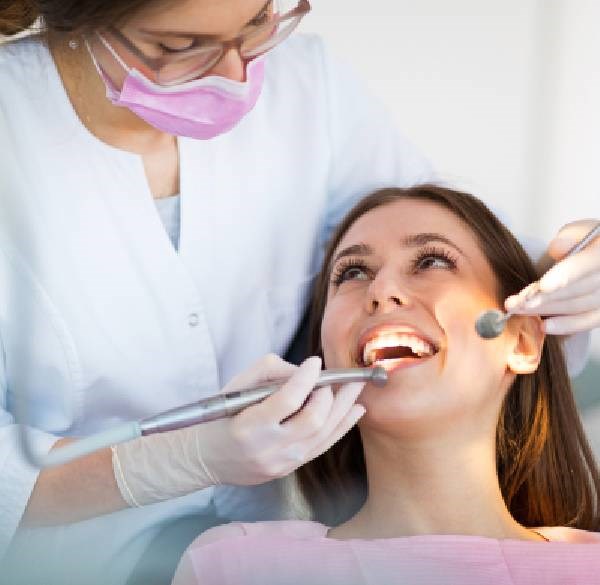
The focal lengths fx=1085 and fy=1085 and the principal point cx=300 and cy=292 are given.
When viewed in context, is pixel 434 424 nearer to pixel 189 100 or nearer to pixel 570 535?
pixel 570 535

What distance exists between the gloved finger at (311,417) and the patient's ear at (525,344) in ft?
1.14

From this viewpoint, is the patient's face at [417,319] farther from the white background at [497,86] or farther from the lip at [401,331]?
the white background at [497,86]

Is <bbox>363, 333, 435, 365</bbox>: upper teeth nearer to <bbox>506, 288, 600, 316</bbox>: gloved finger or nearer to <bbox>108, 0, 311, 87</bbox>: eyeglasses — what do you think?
<bbox>506, 288, 600, 316</bbox>: gloved finger

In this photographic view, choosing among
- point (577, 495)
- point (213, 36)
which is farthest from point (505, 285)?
point (213, 36)

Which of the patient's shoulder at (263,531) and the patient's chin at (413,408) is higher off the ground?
the patient's chin at (413,408)

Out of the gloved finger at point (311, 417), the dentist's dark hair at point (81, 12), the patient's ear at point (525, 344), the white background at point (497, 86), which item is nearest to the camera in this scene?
the dentist's dark hair at point (81, 12)

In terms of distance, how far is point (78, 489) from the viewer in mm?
1598

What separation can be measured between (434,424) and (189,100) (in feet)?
1.92

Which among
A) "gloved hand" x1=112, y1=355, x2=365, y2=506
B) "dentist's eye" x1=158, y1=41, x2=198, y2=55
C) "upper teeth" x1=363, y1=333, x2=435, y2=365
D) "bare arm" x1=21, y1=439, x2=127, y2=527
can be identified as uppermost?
"dentist's eye" x1=158, y1=41, x2=198, y2=55

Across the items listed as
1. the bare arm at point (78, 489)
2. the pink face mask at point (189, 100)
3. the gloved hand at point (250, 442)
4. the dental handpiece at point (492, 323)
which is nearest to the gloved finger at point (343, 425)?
the gloved hand at point (250, 442)

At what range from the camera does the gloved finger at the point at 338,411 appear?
152cm

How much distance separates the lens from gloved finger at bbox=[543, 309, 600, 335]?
1645 mm

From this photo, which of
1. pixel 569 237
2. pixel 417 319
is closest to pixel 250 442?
pixel 417 319

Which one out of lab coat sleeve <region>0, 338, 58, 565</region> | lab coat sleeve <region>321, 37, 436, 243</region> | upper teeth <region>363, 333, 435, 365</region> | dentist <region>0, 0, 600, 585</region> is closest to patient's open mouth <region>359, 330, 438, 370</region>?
upper teeth <region>363, 333, 435, 365</region>
